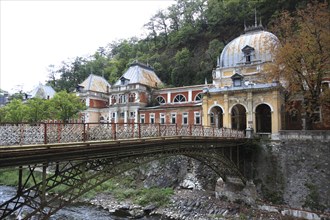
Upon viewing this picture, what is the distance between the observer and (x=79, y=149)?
29.5ft

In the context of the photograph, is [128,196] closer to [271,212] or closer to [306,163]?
[271,212]

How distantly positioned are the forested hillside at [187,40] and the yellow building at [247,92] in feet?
24.3

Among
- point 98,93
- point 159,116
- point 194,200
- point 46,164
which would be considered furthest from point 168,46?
point 46,164

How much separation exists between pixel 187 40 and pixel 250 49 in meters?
23.2

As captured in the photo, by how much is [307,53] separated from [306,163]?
29.7ft

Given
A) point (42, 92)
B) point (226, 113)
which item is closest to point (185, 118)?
point (226, 113)

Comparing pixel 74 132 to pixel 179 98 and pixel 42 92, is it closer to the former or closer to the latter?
pixel 179 98

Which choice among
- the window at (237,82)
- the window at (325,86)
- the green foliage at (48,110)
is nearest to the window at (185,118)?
the window at (237,82)

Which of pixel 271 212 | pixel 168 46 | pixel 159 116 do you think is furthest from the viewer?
pixel 168 46

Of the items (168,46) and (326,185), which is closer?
(326,185)

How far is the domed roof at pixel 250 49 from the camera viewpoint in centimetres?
3019

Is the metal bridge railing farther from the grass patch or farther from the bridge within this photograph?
the grass patch

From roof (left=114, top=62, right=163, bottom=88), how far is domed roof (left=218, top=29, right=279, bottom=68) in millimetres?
13121

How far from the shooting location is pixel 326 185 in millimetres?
19297
